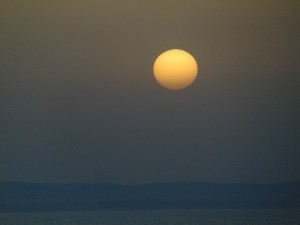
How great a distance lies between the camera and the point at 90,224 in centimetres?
10544

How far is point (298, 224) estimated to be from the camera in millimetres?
98188

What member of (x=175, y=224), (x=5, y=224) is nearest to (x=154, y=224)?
(x=175, y=224)

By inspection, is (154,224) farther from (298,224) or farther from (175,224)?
(298,224)

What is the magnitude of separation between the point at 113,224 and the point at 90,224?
12.9ft

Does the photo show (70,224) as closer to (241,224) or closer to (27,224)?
(27,224)

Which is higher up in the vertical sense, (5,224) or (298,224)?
(5,224)

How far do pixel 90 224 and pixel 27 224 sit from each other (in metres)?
11.7

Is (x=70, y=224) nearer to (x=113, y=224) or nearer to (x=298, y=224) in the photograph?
(x=113, y=224)

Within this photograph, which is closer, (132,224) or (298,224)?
(298,224)

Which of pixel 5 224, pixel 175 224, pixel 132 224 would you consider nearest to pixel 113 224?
pixel 132 224

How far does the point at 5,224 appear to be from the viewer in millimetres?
109500

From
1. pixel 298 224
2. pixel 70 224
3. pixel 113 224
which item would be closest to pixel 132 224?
pixel 113 224

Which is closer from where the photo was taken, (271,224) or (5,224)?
(271,224)

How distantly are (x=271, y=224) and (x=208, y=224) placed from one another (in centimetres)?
1087
